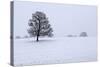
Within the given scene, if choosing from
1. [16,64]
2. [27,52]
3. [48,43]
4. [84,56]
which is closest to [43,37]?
[48,43]

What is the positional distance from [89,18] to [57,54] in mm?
839

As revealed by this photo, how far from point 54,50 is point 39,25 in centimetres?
47

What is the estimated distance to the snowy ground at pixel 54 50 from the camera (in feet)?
9.62

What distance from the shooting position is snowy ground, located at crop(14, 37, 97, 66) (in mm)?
2932

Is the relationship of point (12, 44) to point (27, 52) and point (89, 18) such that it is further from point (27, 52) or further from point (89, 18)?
point (89, 18)

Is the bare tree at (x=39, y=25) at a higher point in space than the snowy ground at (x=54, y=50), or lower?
higher

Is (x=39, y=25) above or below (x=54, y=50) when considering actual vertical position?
above

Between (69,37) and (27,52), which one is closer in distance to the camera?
(27,52)

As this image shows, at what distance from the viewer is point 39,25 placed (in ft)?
9.94

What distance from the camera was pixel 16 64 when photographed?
288 cm

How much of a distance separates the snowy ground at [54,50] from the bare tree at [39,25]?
0.09 metres

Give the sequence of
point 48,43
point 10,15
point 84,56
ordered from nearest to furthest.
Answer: point 10,15, point 48,43, point 84,56

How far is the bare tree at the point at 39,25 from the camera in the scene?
3.00 meters

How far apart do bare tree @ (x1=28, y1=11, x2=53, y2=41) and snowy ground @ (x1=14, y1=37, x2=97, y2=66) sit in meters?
0.09
